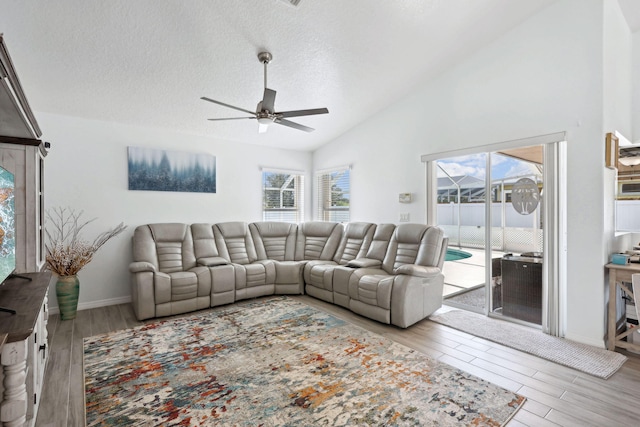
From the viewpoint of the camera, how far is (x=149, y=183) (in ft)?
15.0

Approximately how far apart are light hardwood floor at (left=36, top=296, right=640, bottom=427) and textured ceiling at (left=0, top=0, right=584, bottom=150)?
107 inches

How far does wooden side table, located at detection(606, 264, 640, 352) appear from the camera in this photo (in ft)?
9.20

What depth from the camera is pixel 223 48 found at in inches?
125

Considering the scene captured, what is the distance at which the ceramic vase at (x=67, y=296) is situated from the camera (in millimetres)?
3693

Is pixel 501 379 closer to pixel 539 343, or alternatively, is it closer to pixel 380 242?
pixel 539 343

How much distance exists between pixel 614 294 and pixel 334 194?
4150 millimetres

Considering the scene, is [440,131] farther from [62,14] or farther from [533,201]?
[62,14]

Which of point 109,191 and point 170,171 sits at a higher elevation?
point 170,171

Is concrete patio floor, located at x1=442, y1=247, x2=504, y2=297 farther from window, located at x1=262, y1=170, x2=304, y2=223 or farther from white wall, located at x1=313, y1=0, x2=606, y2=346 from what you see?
window, located at x1=262, y1=170, x2=304, y2=223

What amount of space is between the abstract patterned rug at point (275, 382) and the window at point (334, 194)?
2.79m

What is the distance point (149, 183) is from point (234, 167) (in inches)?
54.6

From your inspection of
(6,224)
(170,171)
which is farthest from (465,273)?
(6,224)

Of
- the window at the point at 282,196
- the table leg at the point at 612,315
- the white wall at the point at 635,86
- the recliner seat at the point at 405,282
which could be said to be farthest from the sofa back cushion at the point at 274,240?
the white wall at the point at 635,86

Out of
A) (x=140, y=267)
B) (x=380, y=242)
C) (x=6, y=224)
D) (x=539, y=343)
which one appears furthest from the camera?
(x=380, y=242)
